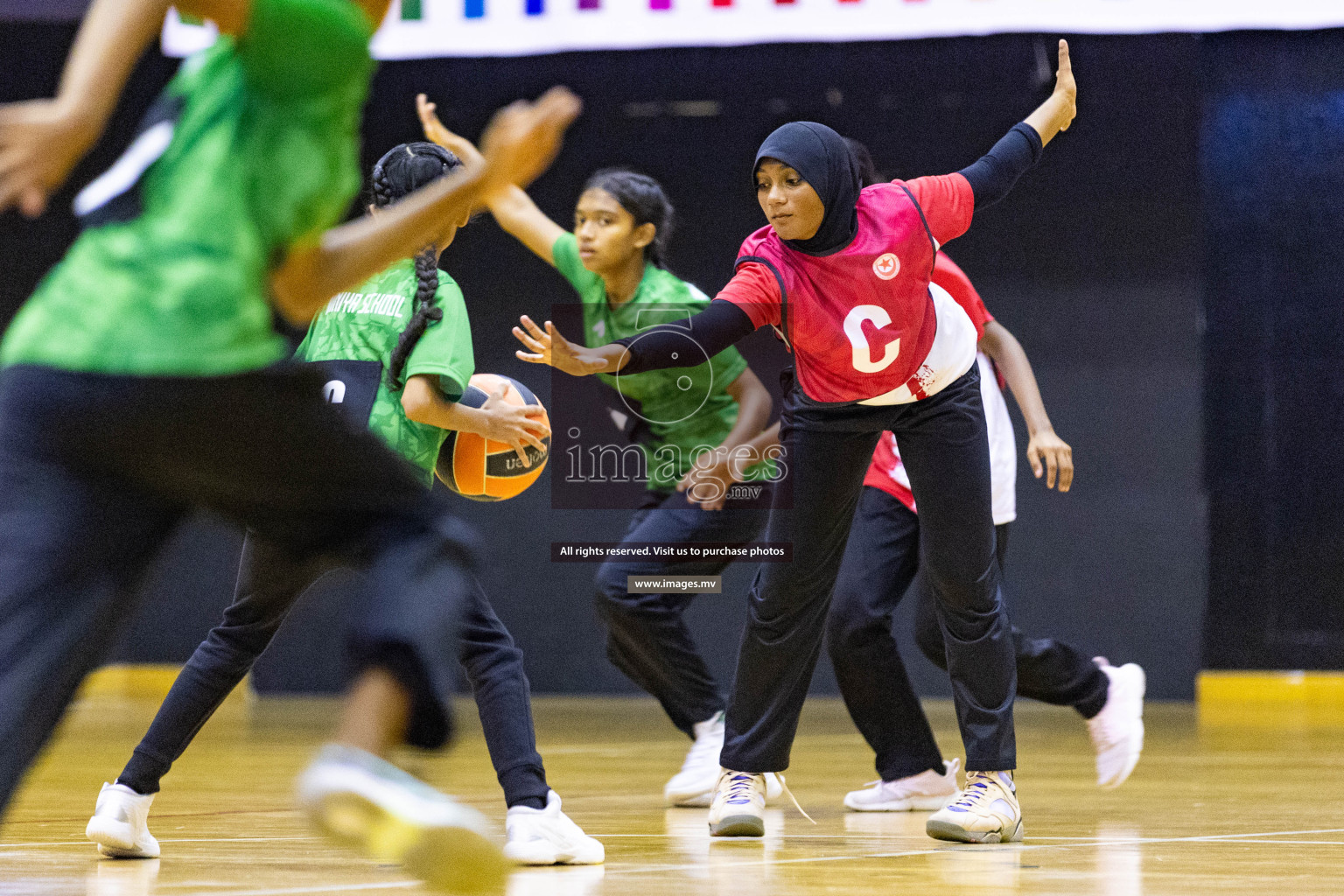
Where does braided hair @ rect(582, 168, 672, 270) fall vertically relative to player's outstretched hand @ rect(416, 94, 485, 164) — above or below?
below

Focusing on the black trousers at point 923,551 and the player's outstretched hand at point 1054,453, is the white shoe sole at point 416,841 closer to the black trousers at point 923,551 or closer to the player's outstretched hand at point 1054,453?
the black trousers at point 923,551

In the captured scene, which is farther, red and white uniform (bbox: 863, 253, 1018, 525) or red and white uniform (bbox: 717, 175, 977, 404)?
red and white uniform (bbox: 863, 253, 1018, 525)

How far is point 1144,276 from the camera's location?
8828mm

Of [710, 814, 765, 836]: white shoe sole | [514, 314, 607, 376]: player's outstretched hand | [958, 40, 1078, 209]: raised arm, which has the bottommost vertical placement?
[710, 814, 765, 836]: white shoe sole

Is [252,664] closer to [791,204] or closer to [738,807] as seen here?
[738,807]

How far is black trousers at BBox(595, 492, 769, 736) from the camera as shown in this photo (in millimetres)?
4492

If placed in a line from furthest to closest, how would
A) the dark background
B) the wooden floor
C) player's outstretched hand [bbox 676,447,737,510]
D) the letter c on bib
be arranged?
the dark background < player's outstretched hand [bbox 676,447,737,510] < the letter c on bib < the wooden floor

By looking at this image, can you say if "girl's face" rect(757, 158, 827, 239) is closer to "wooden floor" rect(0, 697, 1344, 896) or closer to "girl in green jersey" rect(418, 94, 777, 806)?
"girl in green jersey" rect(418, 94, 777, 806)

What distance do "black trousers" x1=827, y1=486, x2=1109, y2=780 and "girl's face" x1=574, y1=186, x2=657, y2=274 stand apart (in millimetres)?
1133

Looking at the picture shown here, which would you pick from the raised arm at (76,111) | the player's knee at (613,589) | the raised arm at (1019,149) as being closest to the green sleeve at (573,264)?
the player's knee at (613,589)

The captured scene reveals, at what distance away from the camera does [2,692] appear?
170cm

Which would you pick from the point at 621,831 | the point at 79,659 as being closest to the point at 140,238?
the point at 79,659

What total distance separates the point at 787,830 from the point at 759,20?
5.06m

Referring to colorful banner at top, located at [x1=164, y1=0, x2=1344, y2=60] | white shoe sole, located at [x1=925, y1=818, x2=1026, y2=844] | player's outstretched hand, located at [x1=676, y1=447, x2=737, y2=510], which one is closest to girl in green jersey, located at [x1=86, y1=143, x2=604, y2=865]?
white shoe sole, located at [x1=925, y1=818, x2=1026, y2=844]
